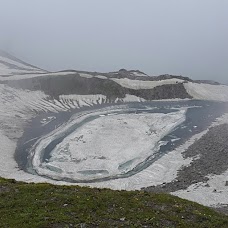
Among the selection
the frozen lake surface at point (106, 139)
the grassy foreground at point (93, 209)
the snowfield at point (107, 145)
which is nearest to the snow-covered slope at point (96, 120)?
the snowfield at point (107, 145)

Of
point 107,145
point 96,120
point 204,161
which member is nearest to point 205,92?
point 96,120

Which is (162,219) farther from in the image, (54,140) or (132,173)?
(54,140)

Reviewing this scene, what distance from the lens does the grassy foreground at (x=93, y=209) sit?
25606 millimetres

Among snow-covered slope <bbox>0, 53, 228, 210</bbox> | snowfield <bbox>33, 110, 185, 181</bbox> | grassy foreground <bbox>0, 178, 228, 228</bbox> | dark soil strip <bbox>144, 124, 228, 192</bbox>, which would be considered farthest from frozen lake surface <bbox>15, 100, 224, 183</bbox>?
grassy foreground <bbox>0, 178, 228, 228</bbox>

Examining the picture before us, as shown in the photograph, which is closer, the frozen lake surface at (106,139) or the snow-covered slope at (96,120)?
the snow-covered slope at (96,120)

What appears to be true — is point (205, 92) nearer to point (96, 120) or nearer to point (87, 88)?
point (87, 88)

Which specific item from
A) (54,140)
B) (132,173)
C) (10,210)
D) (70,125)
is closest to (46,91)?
(70,125)

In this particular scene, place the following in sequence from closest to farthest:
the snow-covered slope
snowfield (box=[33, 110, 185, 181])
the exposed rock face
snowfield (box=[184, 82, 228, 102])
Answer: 1. the snow-covered slope
2. snowfield (box=[33, 110, 185, 181])
3. the exposed rock face
4. snowfield (box=[184, 82, 228, 102])

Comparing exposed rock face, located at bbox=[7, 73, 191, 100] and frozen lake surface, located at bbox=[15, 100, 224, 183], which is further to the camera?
exposed rock face, located at bbox=[7, 73, 191, 100]

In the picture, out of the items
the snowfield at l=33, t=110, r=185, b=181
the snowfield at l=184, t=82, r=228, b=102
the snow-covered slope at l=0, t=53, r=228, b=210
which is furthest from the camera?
the snowfield at l=184, t=82, r=228, b=102

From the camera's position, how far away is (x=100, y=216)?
26516 millimetres

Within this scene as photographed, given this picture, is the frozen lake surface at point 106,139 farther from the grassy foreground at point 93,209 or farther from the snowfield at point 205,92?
the grassy foreground at point 93,209

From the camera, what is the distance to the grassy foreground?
25606 mm

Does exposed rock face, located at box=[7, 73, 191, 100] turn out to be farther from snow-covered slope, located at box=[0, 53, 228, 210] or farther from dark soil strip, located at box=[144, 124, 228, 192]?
dark soil strip, located at box=[144, 124, 228, 192]
